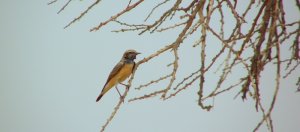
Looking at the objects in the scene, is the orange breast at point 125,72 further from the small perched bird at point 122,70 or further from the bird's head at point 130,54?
the bird's head at point 130,54

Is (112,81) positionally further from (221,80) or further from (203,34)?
(203,34)

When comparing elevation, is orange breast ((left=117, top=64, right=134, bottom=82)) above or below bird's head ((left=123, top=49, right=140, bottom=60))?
below

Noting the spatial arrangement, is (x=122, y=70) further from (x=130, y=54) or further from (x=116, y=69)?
(x=130, y=54)

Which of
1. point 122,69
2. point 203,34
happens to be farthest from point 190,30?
point 122,69

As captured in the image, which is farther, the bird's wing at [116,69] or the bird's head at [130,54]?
the bird's head at [130,54]

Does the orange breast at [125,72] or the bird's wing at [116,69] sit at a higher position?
→ the bird's wing at [116,69]

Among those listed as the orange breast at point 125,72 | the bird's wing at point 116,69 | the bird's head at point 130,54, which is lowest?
the orange breast at point 125,72

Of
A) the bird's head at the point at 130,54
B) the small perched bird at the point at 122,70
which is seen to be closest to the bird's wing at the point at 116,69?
the small perched bird at the point at 122,70

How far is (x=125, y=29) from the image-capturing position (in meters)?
2.99

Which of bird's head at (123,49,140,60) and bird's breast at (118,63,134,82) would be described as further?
bird's head at (123,49,140,60)

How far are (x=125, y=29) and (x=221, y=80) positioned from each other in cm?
79

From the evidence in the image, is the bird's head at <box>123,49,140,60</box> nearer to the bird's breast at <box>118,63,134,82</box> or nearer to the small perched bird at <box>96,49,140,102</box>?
the small perched bird at <box>96,49,140,102</box>

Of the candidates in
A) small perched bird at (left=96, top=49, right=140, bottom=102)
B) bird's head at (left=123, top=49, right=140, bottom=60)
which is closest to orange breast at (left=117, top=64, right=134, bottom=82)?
small perched bird at (left=96, top=49, right=140, bottom=102)

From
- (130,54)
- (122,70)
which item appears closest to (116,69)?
(122,70)
